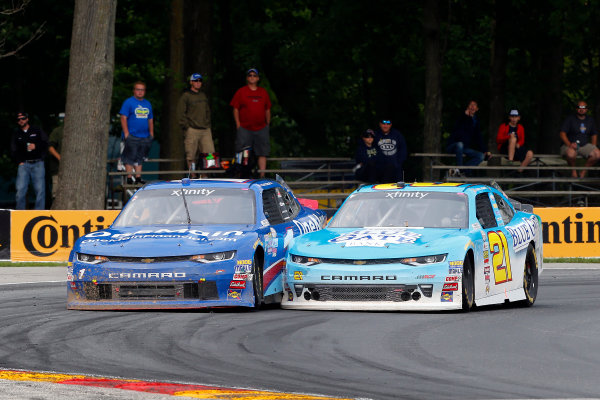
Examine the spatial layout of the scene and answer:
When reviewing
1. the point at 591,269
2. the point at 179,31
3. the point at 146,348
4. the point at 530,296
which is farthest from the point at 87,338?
the point at 179,31

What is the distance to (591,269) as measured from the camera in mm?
20469

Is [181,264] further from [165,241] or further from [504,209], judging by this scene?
[504,209]

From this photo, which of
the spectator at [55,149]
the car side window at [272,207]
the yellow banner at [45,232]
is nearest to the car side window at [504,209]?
the car side window at [272,207]

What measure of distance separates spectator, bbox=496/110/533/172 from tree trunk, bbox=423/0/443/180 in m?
3.00

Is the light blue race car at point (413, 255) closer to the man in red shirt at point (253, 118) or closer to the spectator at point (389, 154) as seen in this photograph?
the man in red shirt at point (253, 118)

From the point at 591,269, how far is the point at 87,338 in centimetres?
1151

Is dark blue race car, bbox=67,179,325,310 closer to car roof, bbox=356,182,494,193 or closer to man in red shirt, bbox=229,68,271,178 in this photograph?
car roof, bbox=356,182,494,193

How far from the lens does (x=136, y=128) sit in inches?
909

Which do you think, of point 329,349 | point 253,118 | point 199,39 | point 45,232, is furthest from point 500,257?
point 199,39

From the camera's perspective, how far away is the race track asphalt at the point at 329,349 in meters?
8.57

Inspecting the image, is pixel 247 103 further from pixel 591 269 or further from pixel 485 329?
pixel 485 329

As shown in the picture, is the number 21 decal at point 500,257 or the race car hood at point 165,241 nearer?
the race car hood at point 165,241

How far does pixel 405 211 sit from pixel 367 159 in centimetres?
1072

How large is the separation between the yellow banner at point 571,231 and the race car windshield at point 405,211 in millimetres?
8738
